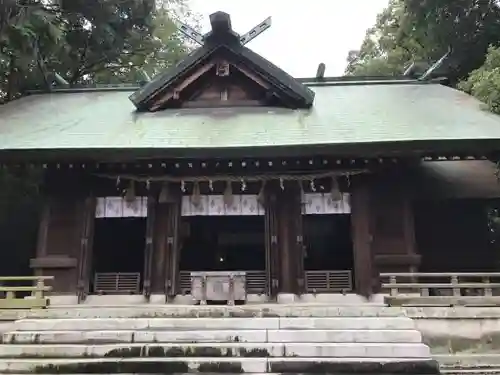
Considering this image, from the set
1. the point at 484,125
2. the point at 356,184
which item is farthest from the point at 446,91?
the point at 356,184

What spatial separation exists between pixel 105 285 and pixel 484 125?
9376 millimetres

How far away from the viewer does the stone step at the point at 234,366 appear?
7.54 meters

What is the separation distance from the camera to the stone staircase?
7.62 metres

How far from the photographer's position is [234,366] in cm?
761

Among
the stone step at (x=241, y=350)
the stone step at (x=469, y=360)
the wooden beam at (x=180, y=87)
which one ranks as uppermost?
the wooden beam at (x=180, y=87)

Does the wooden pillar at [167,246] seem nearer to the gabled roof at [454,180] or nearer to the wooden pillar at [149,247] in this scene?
the wooden pillar at [149,247]

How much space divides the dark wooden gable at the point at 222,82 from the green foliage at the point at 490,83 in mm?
4170

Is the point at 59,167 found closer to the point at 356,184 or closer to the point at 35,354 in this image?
the point at 35,354

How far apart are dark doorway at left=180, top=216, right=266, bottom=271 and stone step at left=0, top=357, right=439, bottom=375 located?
8.04m

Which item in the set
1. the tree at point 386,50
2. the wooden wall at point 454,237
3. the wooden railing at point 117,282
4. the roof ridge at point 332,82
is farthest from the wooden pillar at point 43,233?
the tree at point 386,50

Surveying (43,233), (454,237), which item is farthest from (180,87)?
(454,237)

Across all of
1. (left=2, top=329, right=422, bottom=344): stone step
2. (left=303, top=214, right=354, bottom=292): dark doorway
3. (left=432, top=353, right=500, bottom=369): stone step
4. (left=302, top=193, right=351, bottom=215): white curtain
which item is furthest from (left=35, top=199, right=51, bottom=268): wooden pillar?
(left=432, top=353, right=500, bottom=369): stone step

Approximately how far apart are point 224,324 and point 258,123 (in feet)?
17.8

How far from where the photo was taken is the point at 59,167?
11.7 m
